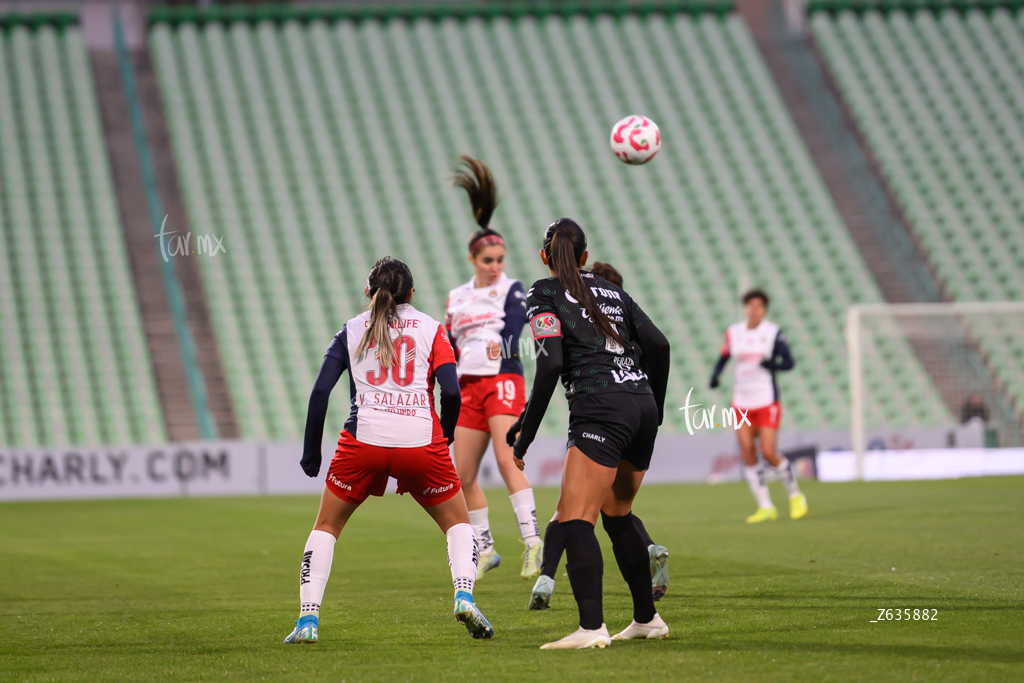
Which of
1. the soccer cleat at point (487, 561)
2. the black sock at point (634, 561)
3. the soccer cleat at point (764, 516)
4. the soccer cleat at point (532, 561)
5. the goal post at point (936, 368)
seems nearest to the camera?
the black sock at point (634, 561)

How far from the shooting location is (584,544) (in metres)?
4.89

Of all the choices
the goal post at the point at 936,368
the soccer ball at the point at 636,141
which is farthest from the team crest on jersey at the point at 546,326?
the goal post at the point at 936,368

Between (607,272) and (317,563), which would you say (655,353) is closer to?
(607,272)

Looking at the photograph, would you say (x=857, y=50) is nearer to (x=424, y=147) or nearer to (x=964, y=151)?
(x=964, y=151)

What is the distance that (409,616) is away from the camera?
6039 mm

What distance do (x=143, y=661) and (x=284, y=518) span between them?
7.94 metres

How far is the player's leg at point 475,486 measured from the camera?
7707 millimetres

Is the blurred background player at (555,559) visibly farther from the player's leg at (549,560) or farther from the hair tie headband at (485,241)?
the hair tie headband at (485,241)

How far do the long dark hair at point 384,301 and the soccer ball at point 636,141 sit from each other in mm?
3253

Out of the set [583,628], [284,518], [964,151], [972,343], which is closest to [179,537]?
[284,518]

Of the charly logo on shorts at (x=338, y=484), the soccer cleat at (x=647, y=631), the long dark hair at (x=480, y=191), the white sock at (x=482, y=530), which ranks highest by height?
the long dark hair at (x=480, y=191)

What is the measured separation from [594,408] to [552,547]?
2.35 ft

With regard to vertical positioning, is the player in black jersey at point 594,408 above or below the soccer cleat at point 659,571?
above

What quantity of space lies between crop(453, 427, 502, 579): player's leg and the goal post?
36.9 ft
